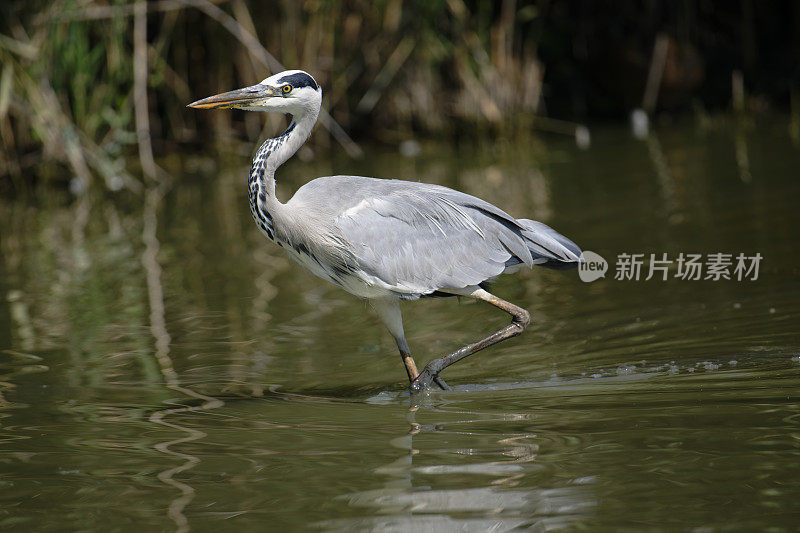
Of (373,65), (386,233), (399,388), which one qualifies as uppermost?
(373,65)

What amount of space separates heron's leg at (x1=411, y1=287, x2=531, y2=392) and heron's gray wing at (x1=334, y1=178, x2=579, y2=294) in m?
0.11

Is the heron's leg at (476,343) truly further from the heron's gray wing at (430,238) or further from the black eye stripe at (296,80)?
the black eye stripe at (296,80)

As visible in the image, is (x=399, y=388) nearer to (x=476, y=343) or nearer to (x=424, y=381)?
(x=424, y=381)

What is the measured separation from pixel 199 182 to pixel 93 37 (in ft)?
6.77

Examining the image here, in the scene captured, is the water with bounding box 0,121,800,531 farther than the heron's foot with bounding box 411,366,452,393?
No

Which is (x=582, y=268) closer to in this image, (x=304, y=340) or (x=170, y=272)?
(x=304, y=340)

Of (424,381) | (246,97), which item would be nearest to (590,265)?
(424,381)

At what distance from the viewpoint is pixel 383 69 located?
1312 centimetres

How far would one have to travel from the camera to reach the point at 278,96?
204 inches

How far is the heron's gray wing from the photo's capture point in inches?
200

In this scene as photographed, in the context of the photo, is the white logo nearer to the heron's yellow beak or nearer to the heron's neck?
the heron's neck

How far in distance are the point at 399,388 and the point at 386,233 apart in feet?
2.41

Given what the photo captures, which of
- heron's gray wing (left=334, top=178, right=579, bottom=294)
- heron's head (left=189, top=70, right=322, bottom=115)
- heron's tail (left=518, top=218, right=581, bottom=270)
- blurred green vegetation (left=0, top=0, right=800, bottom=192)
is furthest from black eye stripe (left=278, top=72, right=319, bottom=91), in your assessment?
blurred green vegetation (left=0, top=0, right=800, bottom=192)

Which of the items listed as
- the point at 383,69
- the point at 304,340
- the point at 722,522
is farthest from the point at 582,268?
the point at 383,69
